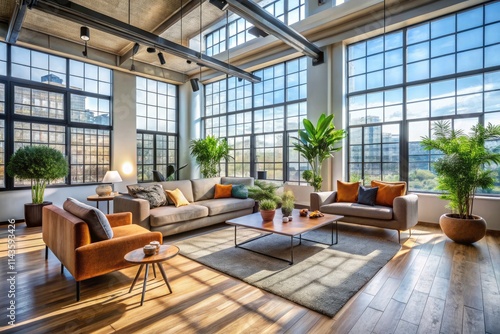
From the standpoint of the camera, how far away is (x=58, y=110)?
21.0ft

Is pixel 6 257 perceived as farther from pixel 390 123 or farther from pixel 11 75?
pixel 390 123

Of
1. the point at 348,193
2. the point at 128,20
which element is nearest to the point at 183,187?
the point at 348,193

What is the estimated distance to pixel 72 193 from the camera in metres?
6.48

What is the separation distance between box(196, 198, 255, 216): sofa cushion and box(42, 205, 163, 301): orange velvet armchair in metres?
1.99

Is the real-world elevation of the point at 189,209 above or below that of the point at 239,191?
below

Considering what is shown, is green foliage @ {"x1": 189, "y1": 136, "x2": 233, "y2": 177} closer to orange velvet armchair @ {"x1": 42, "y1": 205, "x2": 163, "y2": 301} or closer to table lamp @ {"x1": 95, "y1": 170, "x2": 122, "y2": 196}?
table lamp @ {"x1": 95, "y1": 170, "x2": 122, "y2": 196}

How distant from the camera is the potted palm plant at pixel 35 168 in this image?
4.99 metres

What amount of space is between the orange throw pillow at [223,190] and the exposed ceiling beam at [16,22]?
4.19 metres

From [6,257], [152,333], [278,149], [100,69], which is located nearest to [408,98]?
[278,149]

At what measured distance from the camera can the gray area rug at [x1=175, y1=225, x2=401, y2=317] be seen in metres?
2.46

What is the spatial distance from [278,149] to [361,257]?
13.8ft

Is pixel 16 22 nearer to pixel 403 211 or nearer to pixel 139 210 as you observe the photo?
pixel 139 210

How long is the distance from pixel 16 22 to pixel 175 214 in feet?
14.7

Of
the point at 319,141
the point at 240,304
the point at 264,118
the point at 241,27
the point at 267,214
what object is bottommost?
the point at 240,304
